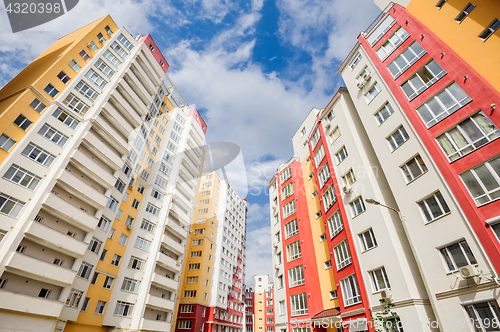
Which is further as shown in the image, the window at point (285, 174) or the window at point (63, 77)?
the window at point (285, 174)

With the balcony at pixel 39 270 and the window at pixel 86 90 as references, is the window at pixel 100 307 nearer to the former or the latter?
the balcony at pixel 39 270

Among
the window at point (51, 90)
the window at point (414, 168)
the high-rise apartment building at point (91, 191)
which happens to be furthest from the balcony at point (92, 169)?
the window at point (414, 168)

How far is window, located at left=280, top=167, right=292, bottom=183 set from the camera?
115 feet

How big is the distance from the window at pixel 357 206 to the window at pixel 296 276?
983 centimetres

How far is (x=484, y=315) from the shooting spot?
10750 millimetres

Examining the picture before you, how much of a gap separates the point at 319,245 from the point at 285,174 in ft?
42.1

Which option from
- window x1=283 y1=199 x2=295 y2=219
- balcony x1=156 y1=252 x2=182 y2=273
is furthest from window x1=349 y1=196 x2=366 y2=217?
balcony x1=156 y1=252 x2=182 y2=273

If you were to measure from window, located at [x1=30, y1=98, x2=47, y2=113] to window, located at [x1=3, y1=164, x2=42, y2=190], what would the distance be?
22.0 feet

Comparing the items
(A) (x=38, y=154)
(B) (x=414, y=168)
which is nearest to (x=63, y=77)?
(A) (x=38, y=154)

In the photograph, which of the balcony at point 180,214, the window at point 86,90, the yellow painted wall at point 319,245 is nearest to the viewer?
the yellow painted wall at point 319,245

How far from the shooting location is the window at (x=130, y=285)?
29.8 meters

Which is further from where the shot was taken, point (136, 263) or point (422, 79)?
point (136, 263)

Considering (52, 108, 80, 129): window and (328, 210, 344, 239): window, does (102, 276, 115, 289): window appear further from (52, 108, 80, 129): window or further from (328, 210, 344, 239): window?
(328, 210, 344, 239): window

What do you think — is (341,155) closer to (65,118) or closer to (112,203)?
(112,203)
